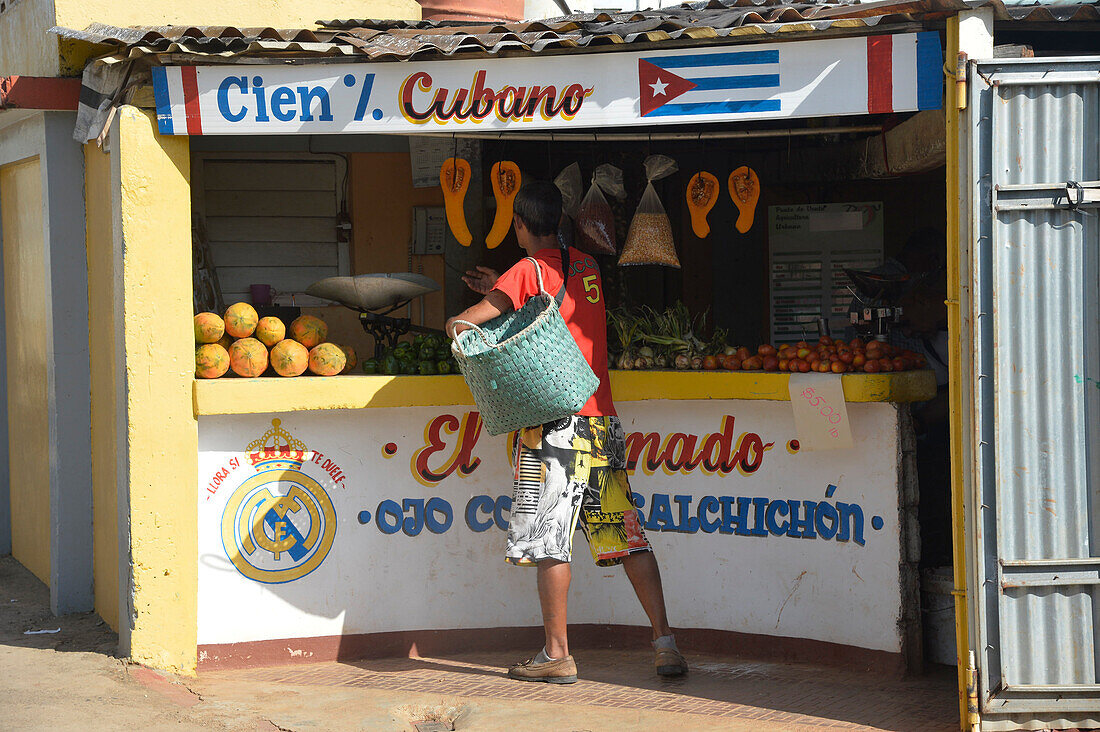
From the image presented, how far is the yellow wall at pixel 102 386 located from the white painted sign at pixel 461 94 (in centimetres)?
93

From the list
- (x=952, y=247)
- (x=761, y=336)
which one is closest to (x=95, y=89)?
(x=952, y=247)

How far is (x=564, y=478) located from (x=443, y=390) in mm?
916

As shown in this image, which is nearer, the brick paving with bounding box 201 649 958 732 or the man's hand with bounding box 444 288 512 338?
the brick paving with bounding box 201 649 958 732

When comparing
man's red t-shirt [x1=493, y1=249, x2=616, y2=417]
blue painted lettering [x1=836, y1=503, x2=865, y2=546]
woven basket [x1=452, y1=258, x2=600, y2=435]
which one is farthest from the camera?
blue painted lettering [x1=836, y1=503, x2=865, y2=546]

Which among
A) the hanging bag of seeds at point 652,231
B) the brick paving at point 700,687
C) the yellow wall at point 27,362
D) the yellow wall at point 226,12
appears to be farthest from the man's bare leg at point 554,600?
the yellow wall at point 226,12

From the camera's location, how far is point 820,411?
498cm

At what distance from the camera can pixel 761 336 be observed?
838 cm

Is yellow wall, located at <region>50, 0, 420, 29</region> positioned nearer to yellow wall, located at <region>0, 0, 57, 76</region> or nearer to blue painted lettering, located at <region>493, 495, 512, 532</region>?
yellow wall, located at <region>0, 0, 57, 76</region>

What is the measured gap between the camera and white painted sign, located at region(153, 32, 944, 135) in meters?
4.73

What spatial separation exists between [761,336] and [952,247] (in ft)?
13.8

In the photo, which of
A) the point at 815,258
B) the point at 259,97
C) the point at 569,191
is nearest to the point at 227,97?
the point at 259,97

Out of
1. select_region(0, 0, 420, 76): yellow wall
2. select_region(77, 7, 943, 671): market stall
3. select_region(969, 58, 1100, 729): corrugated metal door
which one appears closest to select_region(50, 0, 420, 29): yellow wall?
select_region(0, 0, 420, 76): yellow wall

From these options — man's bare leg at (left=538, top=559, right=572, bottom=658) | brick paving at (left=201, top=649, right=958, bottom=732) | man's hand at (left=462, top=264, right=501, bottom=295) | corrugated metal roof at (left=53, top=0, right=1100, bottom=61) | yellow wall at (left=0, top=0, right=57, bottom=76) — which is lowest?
brick paving at (left=201, top=649, right=958, bottom=732)

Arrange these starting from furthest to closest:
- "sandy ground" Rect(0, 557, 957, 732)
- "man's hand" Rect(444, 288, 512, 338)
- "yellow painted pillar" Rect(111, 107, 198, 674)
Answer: "yellow painted pillar" Rect(111, 107, 198, 674), "man's hand" Rect(444, 288, 512, 338), "sandy ground" Rect(0, 557, 957, 732)
